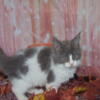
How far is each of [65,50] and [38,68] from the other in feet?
0.77

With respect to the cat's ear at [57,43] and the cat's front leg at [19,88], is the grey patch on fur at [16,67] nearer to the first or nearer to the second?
the cat's front leg at [19,88]

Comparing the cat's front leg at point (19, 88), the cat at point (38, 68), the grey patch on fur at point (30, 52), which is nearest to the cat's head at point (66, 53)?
the cat at point (38, 68)

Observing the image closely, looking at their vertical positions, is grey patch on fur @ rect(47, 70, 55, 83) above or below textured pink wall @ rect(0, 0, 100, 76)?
below

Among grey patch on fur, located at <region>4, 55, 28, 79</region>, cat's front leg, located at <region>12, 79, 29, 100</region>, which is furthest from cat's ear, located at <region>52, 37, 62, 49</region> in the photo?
cat's front leg, located at <region>12, 79, 29, 100</region>

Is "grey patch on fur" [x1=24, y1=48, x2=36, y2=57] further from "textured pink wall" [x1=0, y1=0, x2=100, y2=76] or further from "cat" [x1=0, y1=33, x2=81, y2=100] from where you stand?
"textured pink wall" [x1=0, y1=0, x2=100, y2=76]

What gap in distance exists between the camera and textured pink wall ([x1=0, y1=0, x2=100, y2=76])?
1986mm

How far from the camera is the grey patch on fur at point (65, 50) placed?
5.62ft

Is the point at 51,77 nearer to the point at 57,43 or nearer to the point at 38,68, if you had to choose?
the point at 38,68

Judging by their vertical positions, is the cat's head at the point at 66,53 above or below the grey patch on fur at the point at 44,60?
above

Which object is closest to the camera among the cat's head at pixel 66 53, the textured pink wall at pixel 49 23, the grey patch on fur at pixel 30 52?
the cat's head at pixel 66 53

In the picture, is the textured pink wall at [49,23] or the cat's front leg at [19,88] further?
the textured pink wall at [49,23]

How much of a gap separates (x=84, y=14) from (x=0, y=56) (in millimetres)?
709

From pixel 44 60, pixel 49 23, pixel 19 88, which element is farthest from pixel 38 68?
pixel 49 23

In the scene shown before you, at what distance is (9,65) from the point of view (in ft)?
5.97
